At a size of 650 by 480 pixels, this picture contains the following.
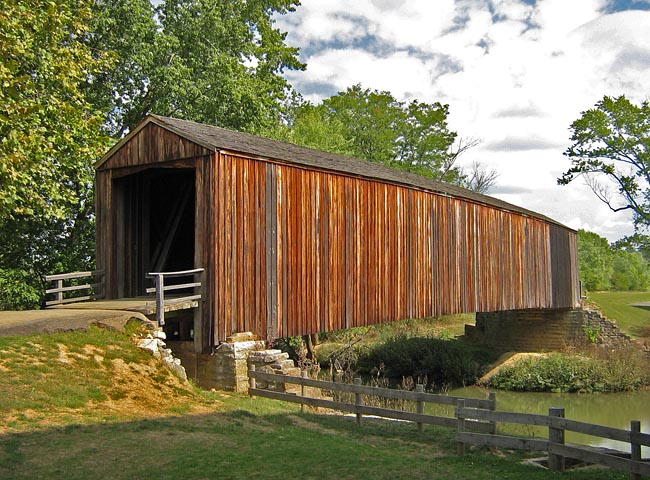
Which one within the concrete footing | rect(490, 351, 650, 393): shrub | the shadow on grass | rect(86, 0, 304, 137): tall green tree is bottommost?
rect(490, 351, 650, 393): shrub

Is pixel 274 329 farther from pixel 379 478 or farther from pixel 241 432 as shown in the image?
pixel 379 478

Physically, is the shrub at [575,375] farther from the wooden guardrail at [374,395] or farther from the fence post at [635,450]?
the fence post at [635,450]

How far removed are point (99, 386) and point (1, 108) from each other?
7.30m

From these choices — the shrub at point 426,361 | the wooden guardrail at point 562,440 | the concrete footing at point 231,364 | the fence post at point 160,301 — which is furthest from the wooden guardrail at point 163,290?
the shrub at point 426,361

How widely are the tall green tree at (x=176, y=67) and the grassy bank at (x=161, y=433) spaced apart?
11755 mm

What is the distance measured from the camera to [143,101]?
21219 mm

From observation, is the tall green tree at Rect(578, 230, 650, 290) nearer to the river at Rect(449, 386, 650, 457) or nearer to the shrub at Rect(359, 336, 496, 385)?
the shrub at Rect(359, 336, 496, 385)

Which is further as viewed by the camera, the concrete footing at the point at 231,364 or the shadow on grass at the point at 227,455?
the concrete footing at the point at 231,364

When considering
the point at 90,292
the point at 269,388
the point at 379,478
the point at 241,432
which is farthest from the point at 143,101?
the point at 379,478

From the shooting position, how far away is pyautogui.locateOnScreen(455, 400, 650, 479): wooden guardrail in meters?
6.62

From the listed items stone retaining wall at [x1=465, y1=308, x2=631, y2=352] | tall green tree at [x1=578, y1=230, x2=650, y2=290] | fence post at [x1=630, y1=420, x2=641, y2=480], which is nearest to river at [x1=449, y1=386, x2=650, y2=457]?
stone retaining wall at [x1=465, y1=308, x2=631, y2=352]

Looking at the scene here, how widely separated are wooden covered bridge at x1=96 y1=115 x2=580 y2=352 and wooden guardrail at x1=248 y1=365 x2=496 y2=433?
1.31 meters

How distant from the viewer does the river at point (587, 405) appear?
1736 cm

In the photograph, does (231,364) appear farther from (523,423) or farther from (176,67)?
(176,67)
